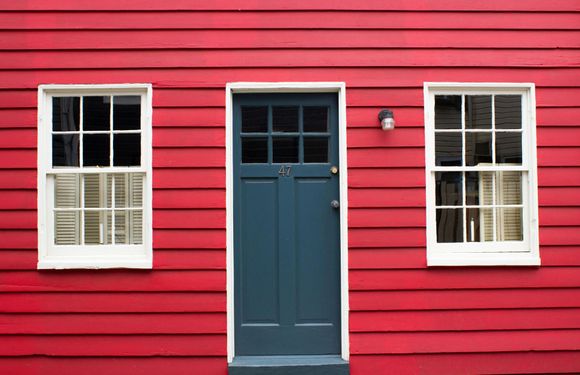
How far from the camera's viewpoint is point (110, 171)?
15.8 feet

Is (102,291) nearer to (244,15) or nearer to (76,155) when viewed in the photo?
(76,155)

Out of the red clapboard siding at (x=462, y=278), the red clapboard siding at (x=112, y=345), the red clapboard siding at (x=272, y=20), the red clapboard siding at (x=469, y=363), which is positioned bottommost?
the red clapboard siding at (x=469, y=363)

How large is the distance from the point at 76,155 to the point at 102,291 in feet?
3.83

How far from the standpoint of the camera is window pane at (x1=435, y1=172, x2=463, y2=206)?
486cm

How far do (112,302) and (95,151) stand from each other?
1278 mm

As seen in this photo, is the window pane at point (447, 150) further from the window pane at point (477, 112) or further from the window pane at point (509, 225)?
the window pane at point (509, 225)

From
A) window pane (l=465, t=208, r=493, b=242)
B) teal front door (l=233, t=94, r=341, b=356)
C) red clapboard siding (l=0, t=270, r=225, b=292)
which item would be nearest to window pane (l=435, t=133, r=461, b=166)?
window pane (l=465, t=208, r=493, b=242)

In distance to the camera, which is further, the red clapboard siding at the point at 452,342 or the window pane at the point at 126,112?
the window pane at the point at 126,112

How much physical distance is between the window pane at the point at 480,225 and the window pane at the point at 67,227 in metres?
3.32

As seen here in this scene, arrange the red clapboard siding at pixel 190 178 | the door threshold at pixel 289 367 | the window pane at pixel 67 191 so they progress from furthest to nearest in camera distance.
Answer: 1. the window pane at pixel 67 191
2. the red clapboard siding at pixel 190 178
3. the door threshold at pixel 289 367

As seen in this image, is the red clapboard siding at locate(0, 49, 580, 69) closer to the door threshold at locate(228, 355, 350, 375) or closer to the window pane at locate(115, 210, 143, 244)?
the window pane at locate(115, 210, 143, 244)

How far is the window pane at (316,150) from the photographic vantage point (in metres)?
4.89

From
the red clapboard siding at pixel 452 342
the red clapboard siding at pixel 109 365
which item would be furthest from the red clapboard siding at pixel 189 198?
the red clapboard siding at pixel 452 342
